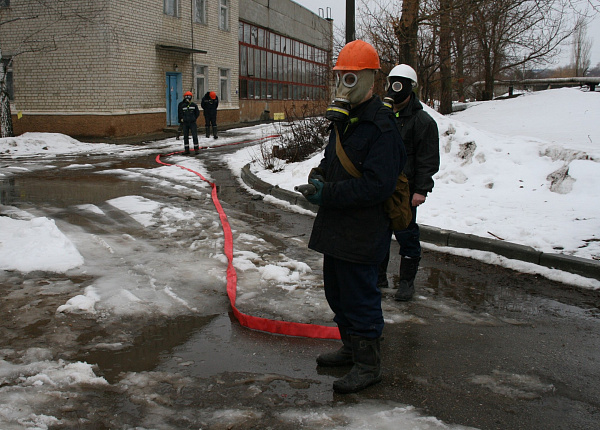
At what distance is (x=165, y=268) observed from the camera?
5562mm

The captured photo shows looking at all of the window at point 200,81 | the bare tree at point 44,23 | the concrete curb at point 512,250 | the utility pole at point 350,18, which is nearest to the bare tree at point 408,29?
the utility pole at point 350,18

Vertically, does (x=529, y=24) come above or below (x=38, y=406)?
above

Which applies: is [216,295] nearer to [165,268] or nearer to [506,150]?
[165,268]

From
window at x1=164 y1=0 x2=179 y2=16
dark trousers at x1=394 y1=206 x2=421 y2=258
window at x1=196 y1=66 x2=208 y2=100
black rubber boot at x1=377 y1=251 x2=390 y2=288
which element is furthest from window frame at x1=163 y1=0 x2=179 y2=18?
dark trousers at x1=394 y1=206 x2=421 y2=258

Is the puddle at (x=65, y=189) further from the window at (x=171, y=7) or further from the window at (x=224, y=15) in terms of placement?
the window at (x=224, y=15)

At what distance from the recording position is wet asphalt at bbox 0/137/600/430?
309cm

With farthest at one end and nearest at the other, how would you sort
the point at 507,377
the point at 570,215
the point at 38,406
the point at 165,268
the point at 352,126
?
the point at 570,215
the point at 165,268
the point at 507,377
the point at 352,126
the point at 38,406

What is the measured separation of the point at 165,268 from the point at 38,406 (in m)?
2.64

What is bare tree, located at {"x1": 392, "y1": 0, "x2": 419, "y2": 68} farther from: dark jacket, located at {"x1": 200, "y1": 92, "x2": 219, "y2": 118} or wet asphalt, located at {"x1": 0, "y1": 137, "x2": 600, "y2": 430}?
dark jacket, located at {"x1": 200, "y1": 92, "x2": 219, "y2": 118}

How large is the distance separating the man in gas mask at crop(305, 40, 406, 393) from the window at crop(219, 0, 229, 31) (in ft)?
88.3

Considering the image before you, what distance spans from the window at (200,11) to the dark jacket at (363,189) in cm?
2474

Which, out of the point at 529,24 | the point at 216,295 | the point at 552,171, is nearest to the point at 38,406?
the point at 216,295

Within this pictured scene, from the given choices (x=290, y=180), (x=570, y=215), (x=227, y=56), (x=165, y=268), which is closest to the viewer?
(x=165, y=268)

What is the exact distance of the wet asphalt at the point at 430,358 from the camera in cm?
309
